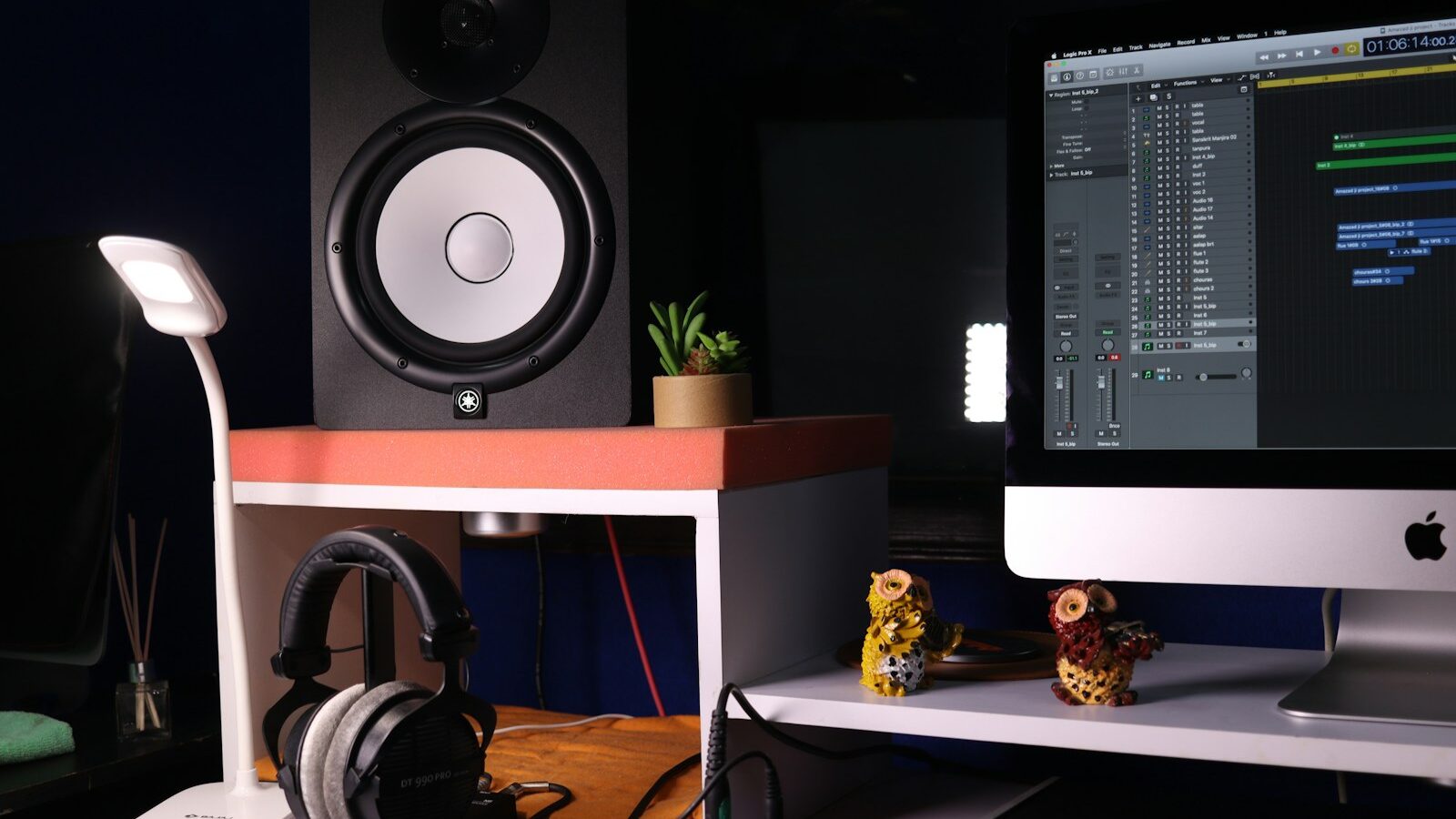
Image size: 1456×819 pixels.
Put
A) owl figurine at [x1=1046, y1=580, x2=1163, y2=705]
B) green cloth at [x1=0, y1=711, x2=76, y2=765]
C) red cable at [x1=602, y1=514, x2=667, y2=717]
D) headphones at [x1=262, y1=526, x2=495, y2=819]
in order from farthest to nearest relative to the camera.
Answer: red cable at [x1=602, y1=514, x2=667, y2=717] < green cloth at [x1=0, y1=711, x2=76, y2=765] < owl figurine at [x1=1046, y1=580, x2=1163, y2=705] < headphones at [x1=262, y1=526, x2=495, y2=819]

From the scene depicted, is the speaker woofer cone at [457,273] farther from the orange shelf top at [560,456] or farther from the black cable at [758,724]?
the black cable at [758,724]

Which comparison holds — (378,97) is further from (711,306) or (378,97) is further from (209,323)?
(711,306)

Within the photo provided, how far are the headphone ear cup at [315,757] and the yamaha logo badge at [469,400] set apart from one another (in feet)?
0.94

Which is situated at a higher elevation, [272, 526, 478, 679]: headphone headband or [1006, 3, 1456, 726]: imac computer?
[1006, 3, 1456, 726]: imac computer

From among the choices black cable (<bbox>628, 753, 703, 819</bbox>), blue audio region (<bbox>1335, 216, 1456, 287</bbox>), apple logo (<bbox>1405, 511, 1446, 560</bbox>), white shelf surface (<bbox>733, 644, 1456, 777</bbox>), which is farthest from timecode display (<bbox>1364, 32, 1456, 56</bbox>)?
black cable (<bbox>628, 753, 703, 819</bbox>)

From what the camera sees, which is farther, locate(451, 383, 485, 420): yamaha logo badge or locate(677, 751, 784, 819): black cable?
locate(451, 383, 485, 420): yamaha logo badge

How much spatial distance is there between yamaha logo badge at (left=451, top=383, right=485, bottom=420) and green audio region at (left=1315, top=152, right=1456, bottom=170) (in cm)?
59

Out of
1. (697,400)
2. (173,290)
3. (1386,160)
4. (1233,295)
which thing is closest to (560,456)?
→ (697,400)

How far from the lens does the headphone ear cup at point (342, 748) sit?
24.5 inches

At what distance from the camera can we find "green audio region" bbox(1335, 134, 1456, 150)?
70 cm

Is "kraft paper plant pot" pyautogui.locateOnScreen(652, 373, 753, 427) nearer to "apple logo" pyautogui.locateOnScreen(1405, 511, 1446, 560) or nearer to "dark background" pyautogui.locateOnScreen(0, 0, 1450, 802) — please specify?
"dark background" pyautogui.locateOnScreen(0, 0, 1450, 802)

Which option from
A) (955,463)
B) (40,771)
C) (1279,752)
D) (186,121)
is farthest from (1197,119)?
(186,121)

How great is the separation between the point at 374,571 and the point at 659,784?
35cm

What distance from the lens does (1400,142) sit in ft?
2.34
